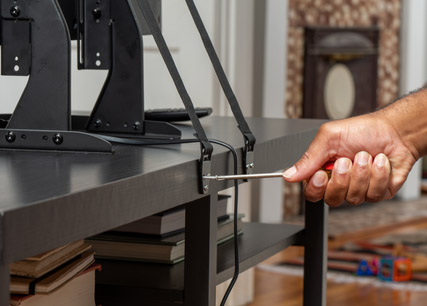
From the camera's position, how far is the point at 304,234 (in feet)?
6.61

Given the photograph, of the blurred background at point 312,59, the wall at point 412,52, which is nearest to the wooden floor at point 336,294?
the blurred background at point 312,59

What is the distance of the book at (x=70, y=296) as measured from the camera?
1180 millimetres

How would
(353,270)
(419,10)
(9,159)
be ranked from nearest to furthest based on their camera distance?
1. (9,159)
2. (353,270)
3. (419,10)

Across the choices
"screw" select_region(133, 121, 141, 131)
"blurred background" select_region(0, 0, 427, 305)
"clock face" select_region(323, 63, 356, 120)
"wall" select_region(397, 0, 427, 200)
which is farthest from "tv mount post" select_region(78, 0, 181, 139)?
"wall" select_region(397, 0, 427, 200)

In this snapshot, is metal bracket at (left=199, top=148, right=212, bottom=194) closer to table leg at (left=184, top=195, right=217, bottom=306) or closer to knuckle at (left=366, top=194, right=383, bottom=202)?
table leg at (left=184, top=195, right=217, bottom=306)

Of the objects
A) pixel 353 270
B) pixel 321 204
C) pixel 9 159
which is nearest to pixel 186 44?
pixel 321 204

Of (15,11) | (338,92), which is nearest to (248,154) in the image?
(15,11)

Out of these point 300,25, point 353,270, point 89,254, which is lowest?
point 353,270

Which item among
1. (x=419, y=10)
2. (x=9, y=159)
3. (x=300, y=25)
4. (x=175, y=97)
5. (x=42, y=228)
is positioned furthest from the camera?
(x=419, y=10)

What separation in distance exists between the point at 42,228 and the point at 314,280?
124 cm

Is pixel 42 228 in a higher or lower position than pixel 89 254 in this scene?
higher

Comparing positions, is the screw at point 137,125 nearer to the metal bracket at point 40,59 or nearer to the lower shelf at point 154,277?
the metal bracket at point 40,59

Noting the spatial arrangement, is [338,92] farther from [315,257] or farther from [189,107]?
[189,107]

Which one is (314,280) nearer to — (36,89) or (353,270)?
(36,89)
